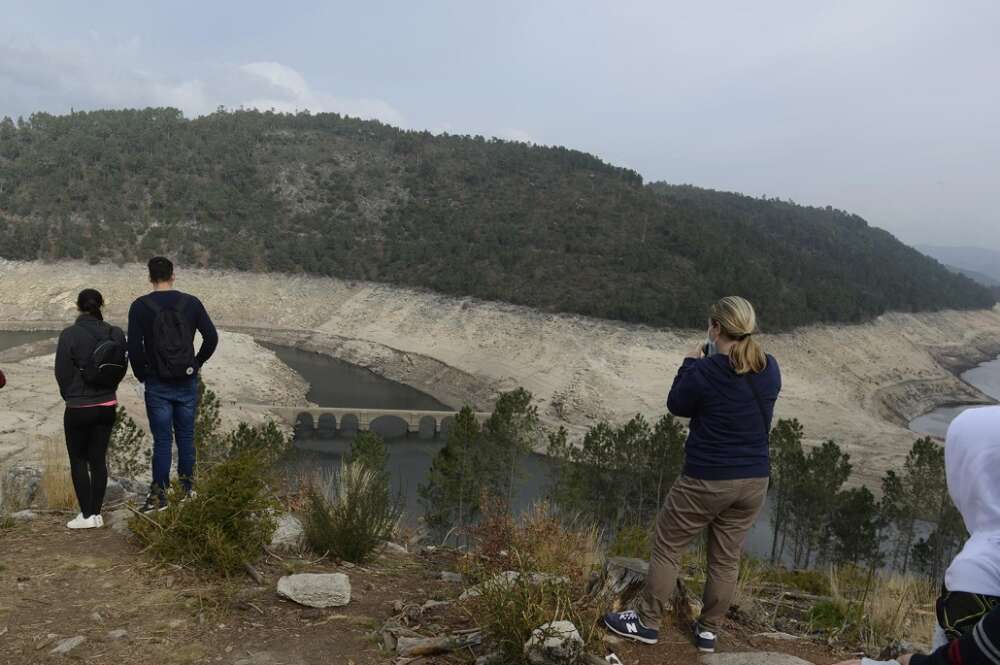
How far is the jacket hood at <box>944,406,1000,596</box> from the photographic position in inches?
71.5

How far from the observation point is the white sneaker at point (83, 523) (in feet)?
17.0

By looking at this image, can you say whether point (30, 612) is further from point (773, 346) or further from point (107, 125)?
point (107, 125)

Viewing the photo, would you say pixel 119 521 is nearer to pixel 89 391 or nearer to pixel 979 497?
pixel 89 391

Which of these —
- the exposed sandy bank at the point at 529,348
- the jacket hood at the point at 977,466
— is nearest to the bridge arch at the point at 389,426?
the exposed sandy bank at the point at 529,348

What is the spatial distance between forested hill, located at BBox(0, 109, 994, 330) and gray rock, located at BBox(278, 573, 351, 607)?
162ft

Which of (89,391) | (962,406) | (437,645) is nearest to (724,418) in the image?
(437,645)

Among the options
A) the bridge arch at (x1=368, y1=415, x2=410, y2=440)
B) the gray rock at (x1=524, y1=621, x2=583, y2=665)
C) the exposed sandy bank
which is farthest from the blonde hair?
the bridge arch at (x1=368, y1=415, x2=410, y2=440)

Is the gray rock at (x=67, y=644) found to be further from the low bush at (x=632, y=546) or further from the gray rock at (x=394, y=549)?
the low bush at (x=632, y=546)

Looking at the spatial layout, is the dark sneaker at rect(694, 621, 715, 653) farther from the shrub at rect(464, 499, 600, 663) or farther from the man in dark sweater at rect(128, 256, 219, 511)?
the man in dark sweater at rect(128, 256, 219, 511)

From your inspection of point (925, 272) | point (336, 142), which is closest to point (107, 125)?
point (336, 142)

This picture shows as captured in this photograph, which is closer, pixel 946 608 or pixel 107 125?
pixel 946 608

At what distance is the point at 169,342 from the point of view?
204 inches

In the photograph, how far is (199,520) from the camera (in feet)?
14.8

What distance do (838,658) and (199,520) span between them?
4.16 m
